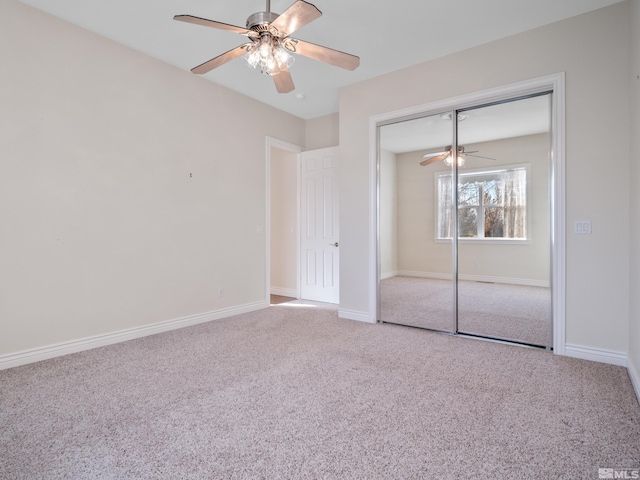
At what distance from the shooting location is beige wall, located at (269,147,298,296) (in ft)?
18.1

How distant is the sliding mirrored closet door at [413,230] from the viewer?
3.58 metres

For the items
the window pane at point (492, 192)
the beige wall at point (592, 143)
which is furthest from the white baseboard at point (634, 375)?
the window pane at point (492, 192)

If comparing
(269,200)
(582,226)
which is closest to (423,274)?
(582,226)

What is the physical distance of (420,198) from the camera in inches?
146

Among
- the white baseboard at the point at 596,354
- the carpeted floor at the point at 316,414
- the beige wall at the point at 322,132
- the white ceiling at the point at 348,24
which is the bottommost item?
the carpeted floor at the point at 316,414

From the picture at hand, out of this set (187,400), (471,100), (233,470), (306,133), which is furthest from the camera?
(306,133)

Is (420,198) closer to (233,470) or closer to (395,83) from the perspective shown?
(395,83)

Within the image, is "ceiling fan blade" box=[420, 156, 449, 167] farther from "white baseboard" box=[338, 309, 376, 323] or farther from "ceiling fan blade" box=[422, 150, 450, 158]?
"white baseboard" box=[338, 309, 376, 323]

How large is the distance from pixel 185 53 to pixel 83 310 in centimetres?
267

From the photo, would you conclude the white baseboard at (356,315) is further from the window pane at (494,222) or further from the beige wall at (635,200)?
the beige wall at (635,200)

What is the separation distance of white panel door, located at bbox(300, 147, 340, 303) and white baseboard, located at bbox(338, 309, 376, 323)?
2.72ft

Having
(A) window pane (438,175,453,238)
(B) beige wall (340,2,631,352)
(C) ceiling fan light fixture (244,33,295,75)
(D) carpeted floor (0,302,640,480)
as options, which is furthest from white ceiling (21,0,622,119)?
→ (D) carpeted floor (0,302,640,480)

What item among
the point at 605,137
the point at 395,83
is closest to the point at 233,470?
the point at 605,137

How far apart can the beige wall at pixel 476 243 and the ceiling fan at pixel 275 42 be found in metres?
1.66
